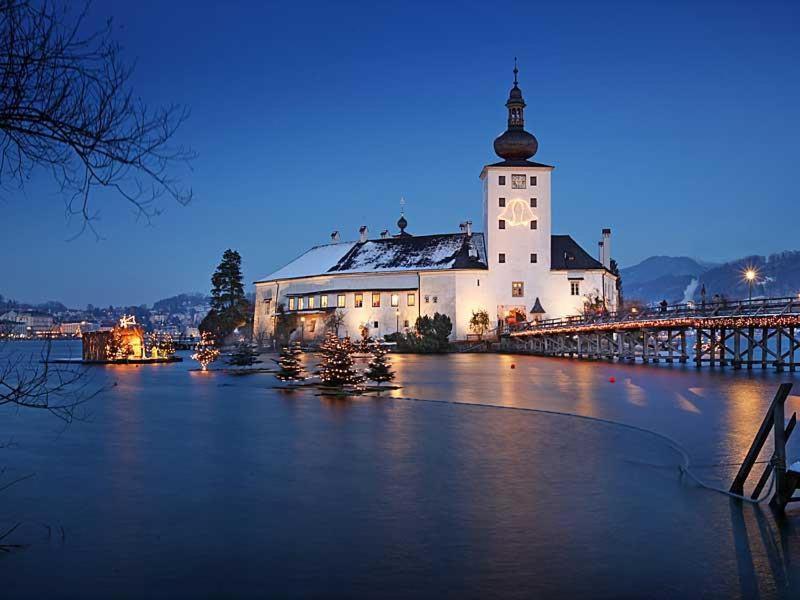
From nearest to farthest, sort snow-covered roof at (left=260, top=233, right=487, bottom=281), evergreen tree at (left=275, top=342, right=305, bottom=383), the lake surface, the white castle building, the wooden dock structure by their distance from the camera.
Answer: the lake surface → the wooden dock structure → evergreen tree at (left=275, top=342, right=305, bottom=383) → the white castle building → snow-covered roof at (left=260, top=233, right=487, bottom=281)

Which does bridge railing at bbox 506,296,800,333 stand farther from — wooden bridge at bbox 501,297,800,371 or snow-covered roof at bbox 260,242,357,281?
snow-covered roof at bbox 260,242,357,281

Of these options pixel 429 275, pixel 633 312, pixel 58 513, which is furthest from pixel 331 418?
pixel 429 275

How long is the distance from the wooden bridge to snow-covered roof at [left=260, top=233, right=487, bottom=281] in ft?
33.0

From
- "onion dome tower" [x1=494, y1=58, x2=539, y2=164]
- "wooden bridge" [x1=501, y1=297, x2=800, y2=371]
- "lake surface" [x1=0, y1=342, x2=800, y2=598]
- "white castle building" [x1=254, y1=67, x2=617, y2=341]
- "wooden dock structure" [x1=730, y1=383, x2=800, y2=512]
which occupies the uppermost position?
"onion dome tower" [x1=494, y1=58, x2=539, y2=164]

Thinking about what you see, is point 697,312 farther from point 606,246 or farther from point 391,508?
point 391,508

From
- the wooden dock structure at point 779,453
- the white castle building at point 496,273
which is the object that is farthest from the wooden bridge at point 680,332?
the wooden dock structure at point 779,453

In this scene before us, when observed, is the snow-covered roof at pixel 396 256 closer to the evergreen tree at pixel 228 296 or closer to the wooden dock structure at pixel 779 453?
the evergreen tree at pixel 228 296

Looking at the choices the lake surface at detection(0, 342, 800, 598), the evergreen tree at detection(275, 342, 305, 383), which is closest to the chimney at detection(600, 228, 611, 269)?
the evergreen tree at detection(275, 342, 305, 383)

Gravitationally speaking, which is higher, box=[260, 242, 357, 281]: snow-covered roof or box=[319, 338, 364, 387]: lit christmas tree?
box=[260, 242, 357, 281]: snow-covered roof

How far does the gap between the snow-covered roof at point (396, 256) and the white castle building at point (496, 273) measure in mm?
154

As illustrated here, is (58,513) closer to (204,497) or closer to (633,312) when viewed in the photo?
(204,497)

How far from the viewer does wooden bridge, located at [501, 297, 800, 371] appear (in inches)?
1597

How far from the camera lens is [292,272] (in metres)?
87.1

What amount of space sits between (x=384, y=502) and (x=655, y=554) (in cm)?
438
